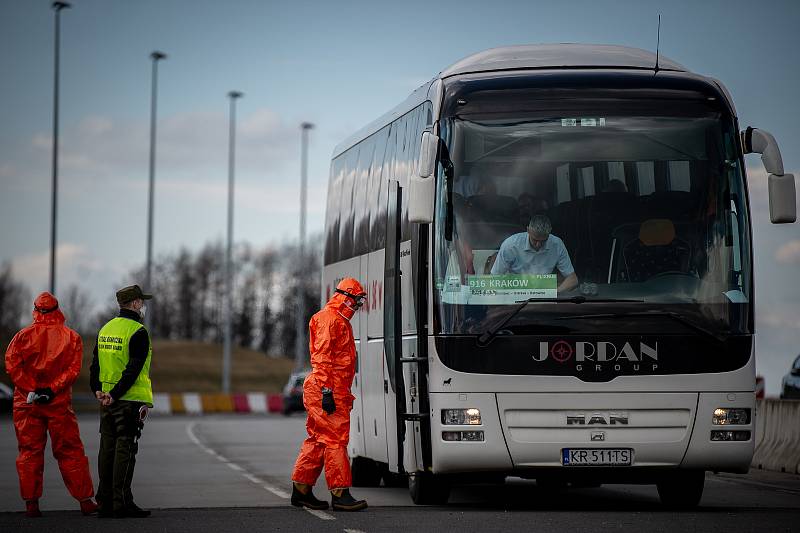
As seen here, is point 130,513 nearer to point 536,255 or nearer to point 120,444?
point 120,444

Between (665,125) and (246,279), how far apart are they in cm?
12468

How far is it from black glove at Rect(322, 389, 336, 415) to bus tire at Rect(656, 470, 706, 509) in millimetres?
2958

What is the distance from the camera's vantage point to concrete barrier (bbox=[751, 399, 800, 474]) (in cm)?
2025

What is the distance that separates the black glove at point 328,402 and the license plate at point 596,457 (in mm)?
1930

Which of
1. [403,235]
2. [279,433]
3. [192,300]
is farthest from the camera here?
[192,300]

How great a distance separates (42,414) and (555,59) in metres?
5.38

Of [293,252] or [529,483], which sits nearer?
[529,483]

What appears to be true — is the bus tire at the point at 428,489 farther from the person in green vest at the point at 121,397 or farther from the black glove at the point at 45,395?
the black glove at the point at 45,395

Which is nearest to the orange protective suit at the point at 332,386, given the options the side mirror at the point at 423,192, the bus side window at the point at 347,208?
the side mirror at the point at 423,192

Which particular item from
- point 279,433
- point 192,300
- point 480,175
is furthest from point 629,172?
point 192,300

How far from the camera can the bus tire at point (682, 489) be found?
46.5 ft

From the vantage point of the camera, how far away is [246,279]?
137250 millimetres

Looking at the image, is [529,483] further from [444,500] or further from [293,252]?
[293,252]

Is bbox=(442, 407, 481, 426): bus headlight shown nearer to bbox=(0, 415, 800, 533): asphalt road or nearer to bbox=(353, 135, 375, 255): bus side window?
bbox=(0, 415, 800, 533): asphalt road
